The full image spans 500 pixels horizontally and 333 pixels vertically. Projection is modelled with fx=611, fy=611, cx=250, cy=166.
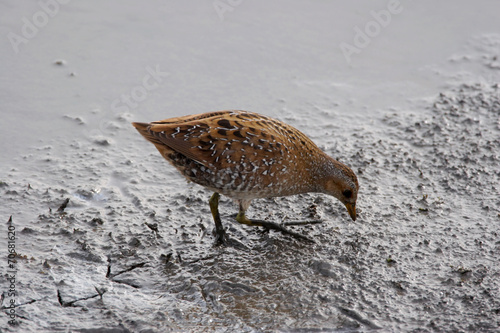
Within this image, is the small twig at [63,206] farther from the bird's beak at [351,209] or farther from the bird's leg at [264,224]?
→ the bird's beak at [351,209]

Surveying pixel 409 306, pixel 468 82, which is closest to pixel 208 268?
pixel 409 306

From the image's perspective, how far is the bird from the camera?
4930 millimetres

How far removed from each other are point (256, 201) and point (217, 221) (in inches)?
29.3

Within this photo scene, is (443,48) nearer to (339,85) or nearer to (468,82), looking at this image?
(468,82)

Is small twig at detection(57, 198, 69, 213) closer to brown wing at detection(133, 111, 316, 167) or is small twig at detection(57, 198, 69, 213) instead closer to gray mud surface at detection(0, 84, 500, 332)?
gray mud surface at detection(0, 84, 500, 332)

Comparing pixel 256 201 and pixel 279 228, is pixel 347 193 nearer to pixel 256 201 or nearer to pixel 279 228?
pixel 279 228

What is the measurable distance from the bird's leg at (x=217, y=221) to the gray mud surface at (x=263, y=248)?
99mm

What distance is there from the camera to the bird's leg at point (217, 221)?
16.9 ft

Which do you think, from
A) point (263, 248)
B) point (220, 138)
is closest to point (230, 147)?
point (220, 138)

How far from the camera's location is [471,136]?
6.88m

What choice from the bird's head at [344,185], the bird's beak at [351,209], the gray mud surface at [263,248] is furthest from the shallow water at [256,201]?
the bird's head at [344,185]

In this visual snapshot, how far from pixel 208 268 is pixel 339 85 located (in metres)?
3.55

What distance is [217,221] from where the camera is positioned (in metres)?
5.23

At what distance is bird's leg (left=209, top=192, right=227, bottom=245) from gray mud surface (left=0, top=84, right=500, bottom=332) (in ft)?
0.32
